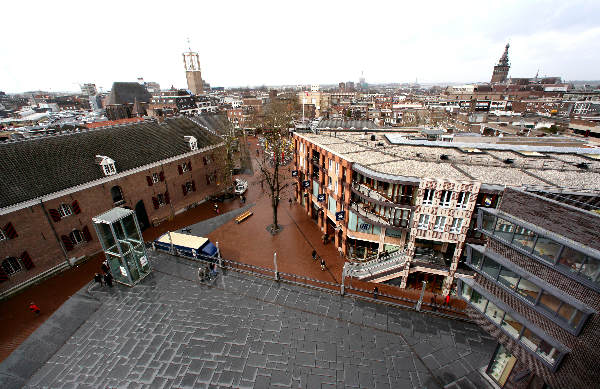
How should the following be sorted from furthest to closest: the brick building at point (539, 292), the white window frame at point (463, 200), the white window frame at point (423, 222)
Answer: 1. the white window frame at point (423, 222)
2. the white window frame at point (463, 200)
3. the brick building at point (539, 292)

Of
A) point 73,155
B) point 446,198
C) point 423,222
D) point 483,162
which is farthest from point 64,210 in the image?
point 483,162

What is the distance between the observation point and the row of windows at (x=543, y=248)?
9.45 metres

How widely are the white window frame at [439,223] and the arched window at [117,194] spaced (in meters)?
41.2

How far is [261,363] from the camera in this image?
13578mm

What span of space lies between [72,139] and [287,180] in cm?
4084

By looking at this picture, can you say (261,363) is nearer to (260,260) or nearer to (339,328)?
(339,328)

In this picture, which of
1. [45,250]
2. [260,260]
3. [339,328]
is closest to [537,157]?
[339,328]

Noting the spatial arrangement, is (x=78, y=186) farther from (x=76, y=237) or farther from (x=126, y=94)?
(x=126, y=94)

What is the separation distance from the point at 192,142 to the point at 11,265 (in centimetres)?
2816

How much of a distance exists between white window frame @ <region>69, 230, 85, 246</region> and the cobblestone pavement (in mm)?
19745

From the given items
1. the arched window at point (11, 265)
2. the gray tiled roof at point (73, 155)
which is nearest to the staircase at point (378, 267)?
the gray tiled roof at point (73, 155)

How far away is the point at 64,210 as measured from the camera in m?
30.8

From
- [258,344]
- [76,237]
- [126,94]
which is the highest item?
[126,94]

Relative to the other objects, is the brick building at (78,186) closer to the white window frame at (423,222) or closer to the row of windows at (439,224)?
the white window frame at (423,222)
